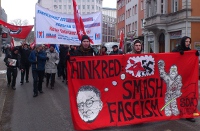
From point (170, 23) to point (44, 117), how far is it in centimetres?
2989

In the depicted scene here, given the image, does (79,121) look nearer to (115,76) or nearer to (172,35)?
(115,76)

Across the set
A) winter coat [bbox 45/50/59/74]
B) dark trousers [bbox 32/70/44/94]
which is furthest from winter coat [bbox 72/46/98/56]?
winter coat [bbox 45/50/59/74]

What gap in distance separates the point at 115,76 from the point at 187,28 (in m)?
27.1

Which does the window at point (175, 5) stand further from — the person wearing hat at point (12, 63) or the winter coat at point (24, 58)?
the person wearing hat at point (12, 63)

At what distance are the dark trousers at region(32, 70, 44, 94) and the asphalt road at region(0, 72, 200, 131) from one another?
0.32 metres

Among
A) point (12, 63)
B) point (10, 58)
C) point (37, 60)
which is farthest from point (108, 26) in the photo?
point (37, 60)

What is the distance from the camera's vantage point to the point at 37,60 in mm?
11086

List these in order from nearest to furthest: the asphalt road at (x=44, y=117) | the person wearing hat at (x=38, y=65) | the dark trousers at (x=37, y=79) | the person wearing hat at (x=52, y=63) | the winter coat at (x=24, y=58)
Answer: the asphalt road at (x=44, y=117) < the dark trousers at (x=37, y=79) < the person wearing hat at (x=38, y=65) < the person wearing hat at (x=52, y=63) < the winter coat at (x=24, y=58)

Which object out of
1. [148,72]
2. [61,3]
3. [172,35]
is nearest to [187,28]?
[172,35]

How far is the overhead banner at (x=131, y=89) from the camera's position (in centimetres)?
621

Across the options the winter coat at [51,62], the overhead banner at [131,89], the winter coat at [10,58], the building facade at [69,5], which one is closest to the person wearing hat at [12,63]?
the winter coat at [10,58]

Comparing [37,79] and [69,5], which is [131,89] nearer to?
[37,79]

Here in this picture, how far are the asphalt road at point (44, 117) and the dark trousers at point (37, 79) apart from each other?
12.4 inches

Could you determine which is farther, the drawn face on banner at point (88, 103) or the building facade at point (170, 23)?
the building facade at point (170, 23)
